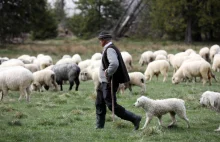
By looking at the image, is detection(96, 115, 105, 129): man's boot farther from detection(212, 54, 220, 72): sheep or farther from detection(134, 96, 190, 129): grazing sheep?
detection(212, 54, 220, 72): sheep

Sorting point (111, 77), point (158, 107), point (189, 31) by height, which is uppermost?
point (189, 31)

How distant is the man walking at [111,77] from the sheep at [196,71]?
35.4ft

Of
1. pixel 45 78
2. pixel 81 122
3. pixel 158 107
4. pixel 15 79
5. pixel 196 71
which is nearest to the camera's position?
pixel 158 107

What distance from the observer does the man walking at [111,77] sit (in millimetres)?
9680

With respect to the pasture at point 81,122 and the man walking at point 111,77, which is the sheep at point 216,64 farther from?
the man walking at point 111,77

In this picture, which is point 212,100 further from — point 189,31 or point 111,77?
point 189,31

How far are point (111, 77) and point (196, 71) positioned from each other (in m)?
11.2

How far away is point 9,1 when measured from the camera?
44.0 meters

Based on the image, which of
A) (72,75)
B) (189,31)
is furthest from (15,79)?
(189,31)

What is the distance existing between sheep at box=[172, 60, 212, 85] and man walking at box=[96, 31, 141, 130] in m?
10.8

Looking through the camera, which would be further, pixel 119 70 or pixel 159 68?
pixel 159 68

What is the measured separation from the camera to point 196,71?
66.4ft

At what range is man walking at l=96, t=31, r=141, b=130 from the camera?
9.68 metres

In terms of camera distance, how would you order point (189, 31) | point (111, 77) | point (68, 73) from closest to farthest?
1. point (111, 77)
2. point (68, 73)
3. point (189, 31)
